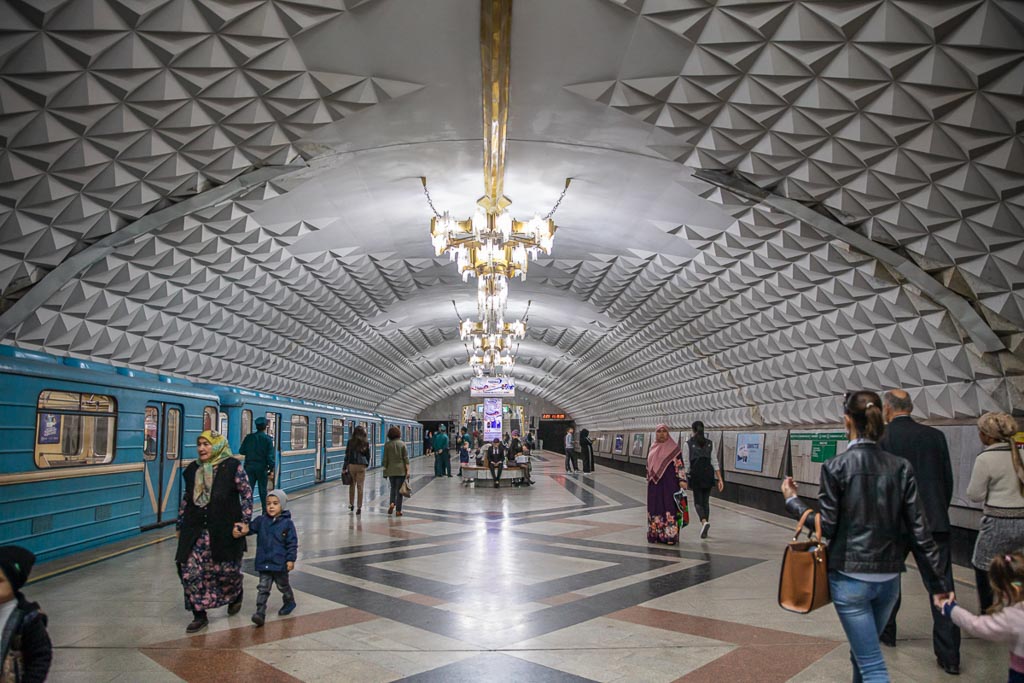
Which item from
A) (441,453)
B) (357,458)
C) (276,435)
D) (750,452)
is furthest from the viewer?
(441,453)

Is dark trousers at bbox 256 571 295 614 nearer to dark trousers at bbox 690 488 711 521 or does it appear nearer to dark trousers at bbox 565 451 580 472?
dark trousers at bbox 690 488 711 521

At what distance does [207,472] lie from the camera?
558 cm

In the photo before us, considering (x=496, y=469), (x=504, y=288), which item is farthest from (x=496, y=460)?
(x=504, y=288)

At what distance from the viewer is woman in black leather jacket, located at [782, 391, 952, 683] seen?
10.2 feet

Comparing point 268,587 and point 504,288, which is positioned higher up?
point 504,288

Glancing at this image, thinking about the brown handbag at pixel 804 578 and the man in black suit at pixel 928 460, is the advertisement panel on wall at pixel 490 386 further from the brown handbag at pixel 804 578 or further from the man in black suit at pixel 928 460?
the brown handbag at pixel 804 578

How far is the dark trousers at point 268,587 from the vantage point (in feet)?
18.1

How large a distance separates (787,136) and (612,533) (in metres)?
6.06

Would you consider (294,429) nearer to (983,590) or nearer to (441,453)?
(441,453)

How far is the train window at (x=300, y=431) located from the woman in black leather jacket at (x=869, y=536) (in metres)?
16.2

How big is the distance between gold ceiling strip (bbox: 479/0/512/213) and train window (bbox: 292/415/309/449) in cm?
992

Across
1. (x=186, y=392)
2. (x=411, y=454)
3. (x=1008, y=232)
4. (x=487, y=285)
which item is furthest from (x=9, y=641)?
(x=411, y=454)

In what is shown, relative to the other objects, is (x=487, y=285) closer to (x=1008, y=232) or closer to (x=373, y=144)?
(x=373, y=144)

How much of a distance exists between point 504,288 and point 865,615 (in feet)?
39.9
